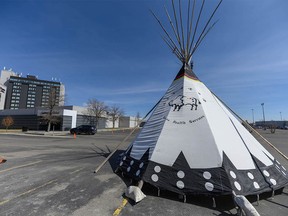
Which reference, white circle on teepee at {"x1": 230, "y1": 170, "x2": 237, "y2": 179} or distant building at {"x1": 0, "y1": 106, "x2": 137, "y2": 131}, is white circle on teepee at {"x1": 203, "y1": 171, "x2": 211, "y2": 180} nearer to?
white circle on teepee at {"x1": 230, "y1": 170, "x2": 237, "y2": 179}

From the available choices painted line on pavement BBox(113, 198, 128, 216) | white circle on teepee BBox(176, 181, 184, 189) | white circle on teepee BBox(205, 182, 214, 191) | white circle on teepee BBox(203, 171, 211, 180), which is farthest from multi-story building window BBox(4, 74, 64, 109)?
white circle on teepee BBox(205, 182, 214, 191)

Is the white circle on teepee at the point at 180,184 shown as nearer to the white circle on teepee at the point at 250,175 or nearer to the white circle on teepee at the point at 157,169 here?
the white circle on teepee at the point at 157,169

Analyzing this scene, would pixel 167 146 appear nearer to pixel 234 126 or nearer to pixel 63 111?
pixel 234 126

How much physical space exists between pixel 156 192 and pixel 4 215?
3.03 m

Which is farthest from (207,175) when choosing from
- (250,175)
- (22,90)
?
(22,90)

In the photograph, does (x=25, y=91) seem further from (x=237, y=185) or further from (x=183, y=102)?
(x=237, y=185)

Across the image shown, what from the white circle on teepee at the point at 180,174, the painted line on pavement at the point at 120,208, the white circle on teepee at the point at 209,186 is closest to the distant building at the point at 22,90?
the painted line on pavement at the point at 120,208

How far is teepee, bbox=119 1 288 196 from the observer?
3.66 metres

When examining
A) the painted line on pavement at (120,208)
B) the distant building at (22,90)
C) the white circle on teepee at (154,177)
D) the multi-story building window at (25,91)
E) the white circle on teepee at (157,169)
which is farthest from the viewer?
the multi-story building window at (25,91)

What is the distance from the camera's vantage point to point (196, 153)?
411 cm

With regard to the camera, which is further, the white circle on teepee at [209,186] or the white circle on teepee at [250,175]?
the white circle on teepee at [250,175]

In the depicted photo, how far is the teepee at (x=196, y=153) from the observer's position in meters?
3.66

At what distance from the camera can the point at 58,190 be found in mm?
4195

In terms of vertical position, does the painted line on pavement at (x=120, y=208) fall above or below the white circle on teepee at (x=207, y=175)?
below
